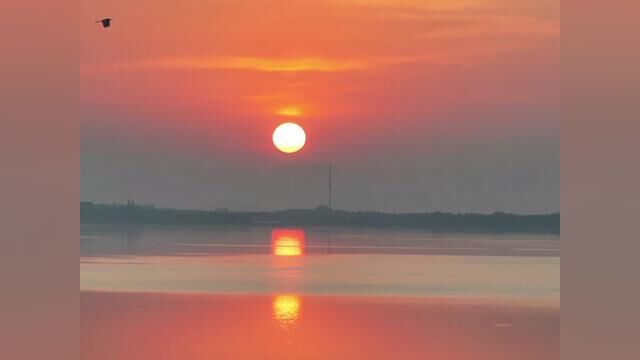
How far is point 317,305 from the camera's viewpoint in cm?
2191

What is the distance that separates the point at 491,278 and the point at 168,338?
43.2 ft

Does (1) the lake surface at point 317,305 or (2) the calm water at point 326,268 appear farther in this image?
(2) the calm water at point 326,268

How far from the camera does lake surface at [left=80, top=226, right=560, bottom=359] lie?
16562 mm

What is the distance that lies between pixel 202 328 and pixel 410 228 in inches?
2268

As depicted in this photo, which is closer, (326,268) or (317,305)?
(317,305)

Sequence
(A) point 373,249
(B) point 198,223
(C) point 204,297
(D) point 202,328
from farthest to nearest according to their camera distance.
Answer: (B) point 198,223 < (A) point 373,249 < (C) point 204,297 < (D) point 202,328

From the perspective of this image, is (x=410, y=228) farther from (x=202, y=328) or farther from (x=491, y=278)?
(x=202, y=328)

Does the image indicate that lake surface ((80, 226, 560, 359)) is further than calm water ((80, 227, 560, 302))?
No

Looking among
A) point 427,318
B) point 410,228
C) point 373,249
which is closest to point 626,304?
point 427,318

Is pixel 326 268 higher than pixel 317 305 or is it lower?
lower

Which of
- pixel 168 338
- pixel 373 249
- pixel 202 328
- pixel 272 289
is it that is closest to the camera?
pixel 168 338

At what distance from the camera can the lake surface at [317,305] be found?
652 inches

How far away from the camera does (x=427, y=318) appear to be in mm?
20516

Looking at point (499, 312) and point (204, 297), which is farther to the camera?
point (204, 297)
